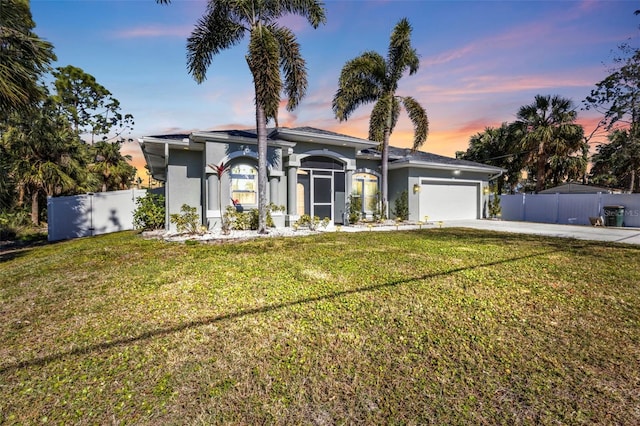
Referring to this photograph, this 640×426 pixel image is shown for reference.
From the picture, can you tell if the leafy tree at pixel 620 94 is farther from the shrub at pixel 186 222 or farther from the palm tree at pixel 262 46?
the shrub at pixel 186 222

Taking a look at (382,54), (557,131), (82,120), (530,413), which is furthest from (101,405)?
(82,120)

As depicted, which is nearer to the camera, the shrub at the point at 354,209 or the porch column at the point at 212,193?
the porch column at the point at 212,193

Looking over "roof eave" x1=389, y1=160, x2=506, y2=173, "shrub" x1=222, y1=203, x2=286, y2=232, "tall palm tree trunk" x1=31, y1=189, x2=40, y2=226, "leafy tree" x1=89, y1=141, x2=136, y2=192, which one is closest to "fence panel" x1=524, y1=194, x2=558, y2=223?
"roof eave" x1=389, y1=160, x2=506, y2=173

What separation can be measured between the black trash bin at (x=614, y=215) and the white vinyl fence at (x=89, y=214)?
22781mm

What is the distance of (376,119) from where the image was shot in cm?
1307

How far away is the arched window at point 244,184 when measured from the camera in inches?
445

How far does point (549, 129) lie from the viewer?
2058cm

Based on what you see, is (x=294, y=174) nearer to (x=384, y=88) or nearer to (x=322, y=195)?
(x=322, y=195)

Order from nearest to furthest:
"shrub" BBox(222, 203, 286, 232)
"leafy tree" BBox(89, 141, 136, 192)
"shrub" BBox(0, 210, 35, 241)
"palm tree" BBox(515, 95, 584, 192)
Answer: "shrub" BBox(222, 203, 286, 232)
"shrub" BBox(0, 210, 35, 241)
"palm tree" BBox(515, 95, 584, 192)
"leafy tree" BBox(89, 141, 136, 192)

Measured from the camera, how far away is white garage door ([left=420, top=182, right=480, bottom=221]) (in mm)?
16359

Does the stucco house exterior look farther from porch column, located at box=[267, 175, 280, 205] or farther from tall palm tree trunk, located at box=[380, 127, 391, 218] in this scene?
tall palm tree trunk, located at box=[380, 127, 391, 218]

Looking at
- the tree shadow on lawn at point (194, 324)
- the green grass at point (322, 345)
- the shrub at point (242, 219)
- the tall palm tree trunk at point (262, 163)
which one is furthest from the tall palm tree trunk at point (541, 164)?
the tree shadow on lawn at point (194, 324)

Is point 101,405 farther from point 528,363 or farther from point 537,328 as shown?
point 537,328

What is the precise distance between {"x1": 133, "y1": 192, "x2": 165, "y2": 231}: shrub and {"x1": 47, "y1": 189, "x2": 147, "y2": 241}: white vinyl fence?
1542 millimetres
